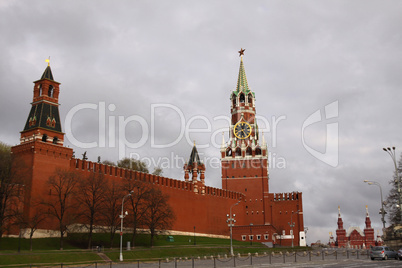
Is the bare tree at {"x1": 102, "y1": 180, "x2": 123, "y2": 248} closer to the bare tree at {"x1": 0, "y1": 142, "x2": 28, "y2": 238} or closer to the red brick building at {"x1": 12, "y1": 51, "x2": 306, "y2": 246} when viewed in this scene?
the red brick building at {"x1": 12, "y1": 51, "x2": 306, "y2": 246}

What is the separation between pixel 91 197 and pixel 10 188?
29.0ft

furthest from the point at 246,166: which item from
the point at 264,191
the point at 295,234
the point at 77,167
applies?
the point at 77,167

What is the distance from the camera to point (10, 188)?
42469mm

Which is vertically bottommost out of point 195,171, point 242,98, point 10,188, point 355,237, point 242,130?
point 355,237

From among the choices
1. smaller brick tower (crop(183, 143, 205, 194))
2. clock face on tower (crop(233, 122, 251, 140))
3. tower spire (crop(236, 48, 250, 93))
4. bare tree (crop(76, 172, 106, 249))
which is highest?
tower spire (crop(236, 48, 250, 93))

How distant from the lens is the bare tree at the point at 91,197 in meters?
46.2

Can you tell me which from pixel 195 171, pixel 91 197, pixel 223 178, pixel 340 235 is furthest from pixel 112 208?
pixel 340 235

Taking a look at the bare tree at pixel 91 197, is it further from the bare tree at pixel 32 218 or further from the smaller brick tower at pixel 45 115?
the smaller brick tower at pixel 45 115

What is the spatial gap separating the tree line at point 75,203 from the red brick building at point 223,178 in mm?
921

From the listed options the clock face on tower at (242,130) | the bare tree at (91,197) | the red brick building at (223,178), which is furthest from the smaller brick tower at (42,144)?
the clock face on tower at (242,130)

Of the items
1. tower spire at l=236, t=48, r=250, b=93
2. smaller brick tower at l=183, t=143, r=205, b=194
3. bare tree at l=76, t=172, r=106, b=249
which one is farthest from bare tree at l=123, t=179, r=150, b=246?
tower spire at l=236, t=48, r=250, b=93

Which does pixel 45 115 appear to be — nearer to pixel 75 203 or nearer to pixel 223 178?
pixel 75 203

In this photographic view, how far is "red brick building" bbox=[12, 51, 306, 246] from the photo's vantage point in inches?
1850

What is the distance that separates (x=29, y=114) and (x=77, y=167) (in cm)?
804
